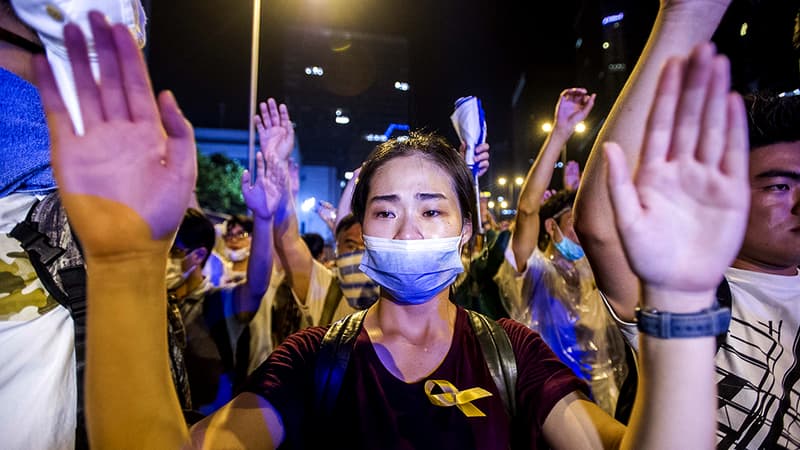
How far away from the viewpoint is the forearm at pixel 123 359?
35.0 inches

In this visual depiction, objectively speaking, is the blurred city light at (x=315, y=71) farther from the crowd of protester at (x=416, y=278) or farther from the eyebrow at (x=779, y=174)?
the eyebrow at (x=779, y=174)

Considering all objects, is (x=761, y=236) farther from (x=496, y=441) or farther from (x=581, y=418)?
(x=496, y=441)

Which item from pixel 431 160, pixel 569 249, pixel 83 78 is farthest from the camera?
pixel 569 249

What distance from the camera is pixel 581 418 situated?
1.49 meters

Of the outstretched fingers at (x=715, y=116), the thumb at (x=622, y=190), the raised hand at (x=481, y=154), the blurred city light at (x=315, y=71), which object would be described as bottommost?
the thumb at (x=622, y=190)

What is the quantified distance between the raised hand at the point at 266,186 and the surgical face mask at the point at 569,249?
2928mm

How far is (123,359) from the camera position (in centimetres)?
89

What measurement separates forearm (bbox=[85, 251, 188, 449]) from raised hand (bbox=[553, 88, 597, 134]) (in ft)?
9.04

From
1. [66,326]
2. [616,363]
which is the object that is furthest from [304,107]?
[66,326]

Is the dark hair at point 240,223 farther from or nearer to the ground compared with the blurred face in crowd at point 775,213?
nearer to the ground

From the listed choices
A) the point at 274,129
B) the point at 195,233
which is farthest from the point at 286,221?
the point at 195,233

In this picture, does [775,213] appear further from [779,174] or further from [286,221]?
[286,221]

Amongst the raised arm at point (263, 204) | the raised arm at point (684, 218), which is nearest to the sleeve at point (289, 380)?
the raised arm at point (684, 218)

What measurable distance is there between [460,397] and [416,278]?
56 cm
